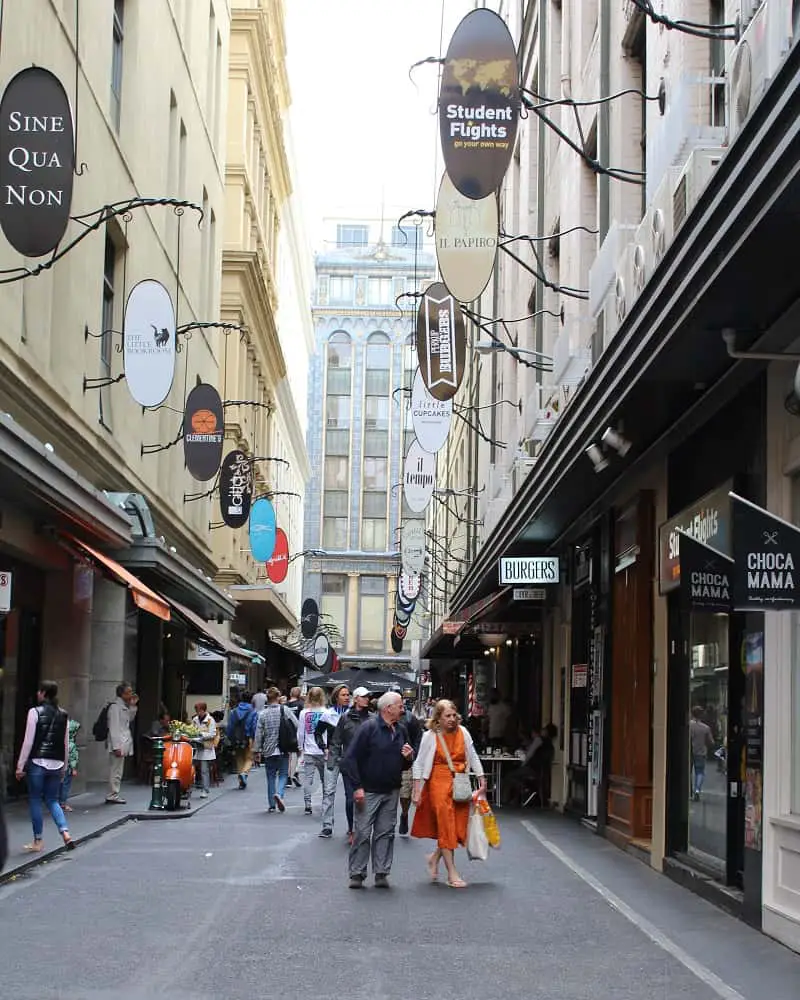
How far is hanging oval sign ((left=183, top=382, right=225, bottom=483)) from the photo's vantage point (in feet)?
87.2

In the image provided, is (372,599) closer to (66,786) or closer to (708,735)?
(66,786)

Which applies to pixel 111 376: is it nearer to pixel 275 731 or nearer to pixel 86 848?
pixel 275 731

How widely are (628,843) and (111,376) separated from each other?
485 inches

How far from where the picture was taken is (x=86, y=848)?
51.5ft

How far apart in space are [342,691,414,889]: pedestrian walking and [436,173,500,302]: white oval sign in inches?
244

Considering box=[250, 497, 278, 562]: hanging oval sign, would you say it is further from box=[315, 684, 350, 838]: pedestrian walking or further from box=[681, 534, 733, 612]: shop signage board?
box=[681, 534, 733, 612]: shop signage board

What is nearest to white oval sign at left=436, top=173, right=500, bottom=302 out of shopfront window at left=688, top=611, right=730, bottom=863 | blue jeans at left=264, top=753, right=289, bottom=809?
shopfront window at left=688, top=611, right=730, bottom=863

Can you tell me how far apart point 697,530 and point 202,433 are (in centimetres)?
1480

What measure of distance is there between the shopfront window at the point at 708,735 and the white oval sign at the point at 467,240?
18.2 ft

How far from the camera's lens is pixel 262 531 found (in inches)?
1471

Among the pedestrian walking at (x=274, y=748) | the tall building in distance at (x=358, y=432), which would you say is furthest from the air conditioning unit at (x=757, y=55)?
the tall building in distance at (x=358, y=432)

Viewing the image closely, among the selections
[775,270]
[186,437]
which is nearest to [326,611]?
[186,437]

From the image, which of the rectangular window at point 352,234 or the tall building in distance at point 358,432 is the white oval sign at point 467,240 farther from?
the rectangular window at point 352,234

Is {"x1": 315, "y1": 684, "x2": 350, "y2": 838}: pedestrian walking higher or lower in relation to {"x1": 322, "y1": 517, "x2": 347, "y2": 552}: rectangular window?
lower
